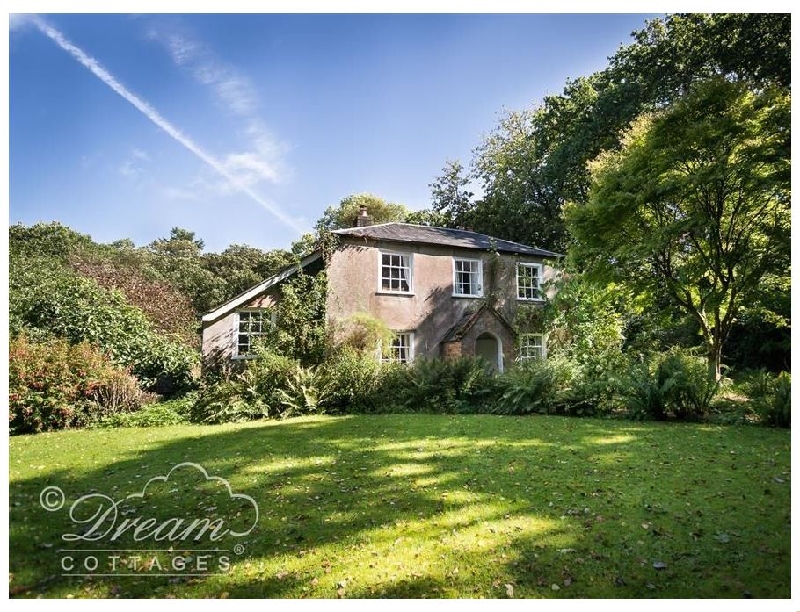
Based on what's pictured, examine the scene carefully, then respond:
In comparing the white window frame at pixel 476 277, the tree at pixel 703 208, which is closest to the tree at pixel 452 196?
the white window frame at pixel 476 277

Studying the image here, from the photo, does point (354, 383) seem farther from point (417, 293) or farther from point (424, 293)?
point (424, 293)

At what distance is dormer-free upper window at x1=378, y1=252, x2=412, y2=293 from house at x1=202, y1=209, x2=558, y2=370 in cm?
2

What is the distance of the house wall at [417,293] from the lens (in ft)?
30.7

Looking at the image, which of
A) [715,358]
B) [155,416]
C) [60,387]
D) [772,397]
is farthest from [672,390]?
[60,387]

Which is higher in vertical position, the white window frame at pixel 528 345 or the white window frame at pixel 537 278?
the white window frame at pixel 537 278

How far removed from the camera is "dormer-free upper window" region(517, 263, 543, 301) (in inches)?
421

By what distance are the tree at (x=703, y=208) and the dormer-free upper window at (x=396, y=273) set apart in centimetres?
332

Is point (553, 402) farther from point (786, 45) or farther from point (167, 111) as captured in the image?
point (167, 111)

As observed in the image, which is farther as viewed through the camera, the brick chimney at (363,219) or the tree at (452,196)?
the brick chimney at (363,219)

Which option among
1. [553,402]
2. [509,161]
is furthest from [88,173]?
[553,402]

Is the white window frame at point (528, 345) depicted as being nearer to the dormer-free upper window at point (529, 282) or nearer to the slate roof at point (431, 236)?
the dormer-free upper window at point (529, 282)

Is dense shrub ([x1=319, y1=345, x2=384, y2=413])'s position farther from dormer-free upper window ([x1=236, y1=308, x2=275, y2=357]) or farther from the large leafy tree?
the large leafy tree


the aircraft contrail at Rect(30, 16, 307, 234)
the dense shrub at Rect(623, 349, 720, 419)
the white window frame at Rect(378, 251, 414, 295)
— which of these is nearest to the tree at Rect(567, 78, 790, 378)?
the dense shrub at Rect(623, 349, 720, 419)

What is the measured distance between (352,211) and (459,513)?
473 cm
